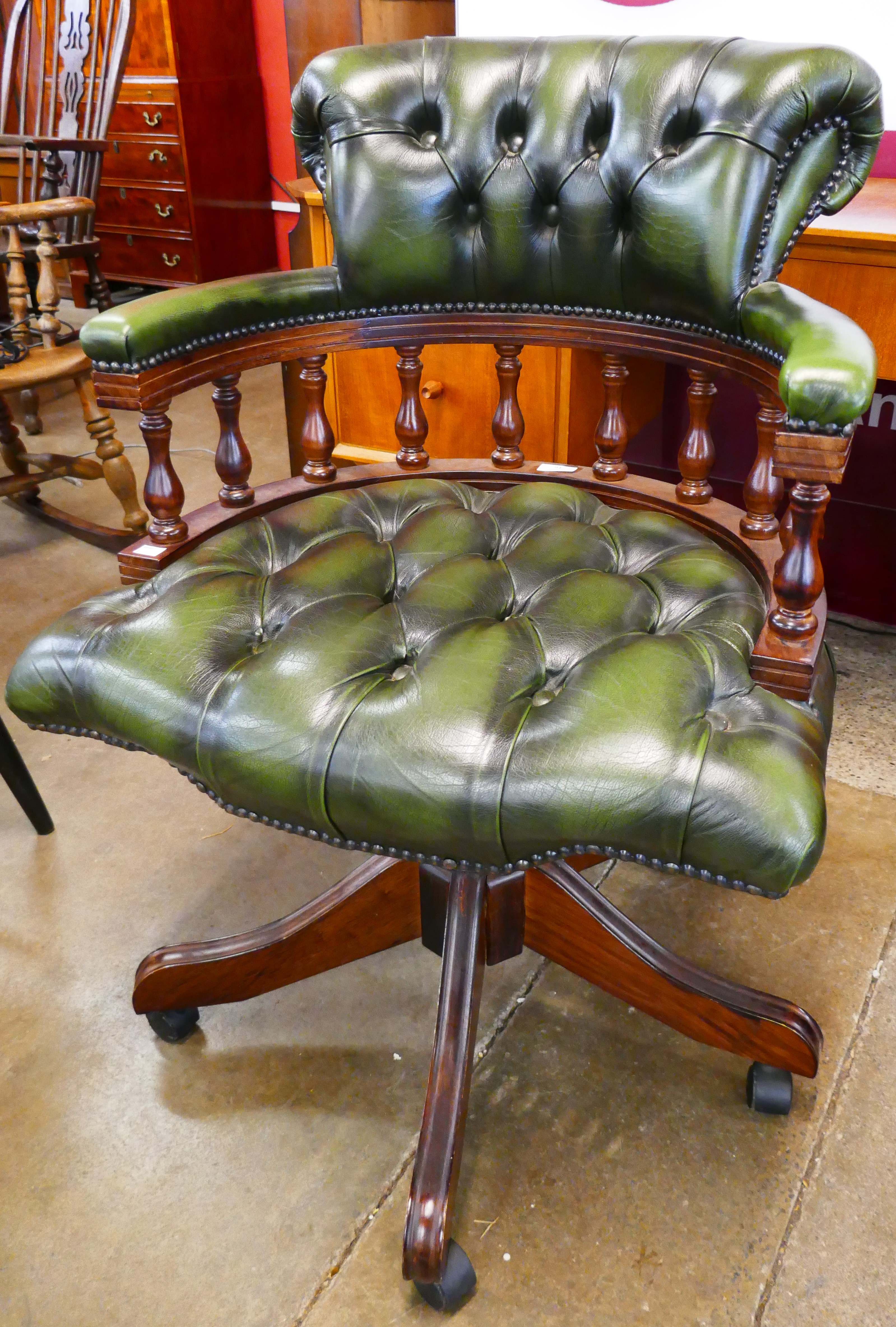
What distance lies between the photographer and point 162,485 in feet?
3.32

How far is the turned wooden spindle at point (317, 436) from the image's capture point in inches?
46.8

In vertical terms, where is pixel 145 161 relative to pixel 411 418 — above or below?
above

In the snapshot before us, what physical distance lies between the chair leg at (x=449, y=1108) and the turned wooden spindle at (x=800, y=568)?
12.0 inches

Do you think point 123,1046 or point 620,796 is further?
point 123,1046

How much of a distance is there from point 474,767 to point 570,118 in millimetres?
773

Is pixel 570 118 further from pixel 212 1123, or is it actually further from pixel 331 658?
pixel 212 1123

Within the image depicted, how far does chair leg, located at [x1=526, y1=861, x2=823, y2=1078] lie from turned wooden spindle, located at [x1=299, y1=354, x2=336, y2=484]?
532 millimetres

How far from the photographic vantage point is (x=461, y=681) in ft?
2.54

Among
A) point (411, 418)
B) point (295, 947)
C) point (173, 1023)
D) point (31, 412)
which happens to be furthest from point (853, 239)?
point (31, 412)

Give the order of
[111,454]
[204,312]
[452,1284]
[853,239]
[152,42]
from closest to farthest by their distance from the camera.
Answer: [452,1284], [204,312], [853,239], [111,454], [152,42]

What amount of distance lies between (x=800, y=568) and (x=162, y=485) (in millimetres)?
620

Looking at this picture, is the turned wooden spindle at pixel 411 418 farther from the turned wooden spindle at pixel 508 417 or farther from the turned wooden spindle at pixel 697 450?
the turned wooden spindle at pixel 697 450

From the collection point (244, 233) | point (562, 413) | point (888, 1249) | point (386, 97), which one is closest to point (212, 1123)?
point (888, 1249)

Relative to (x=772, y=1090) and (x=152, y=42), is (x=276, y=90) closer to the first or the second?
(x=152, y=42)
